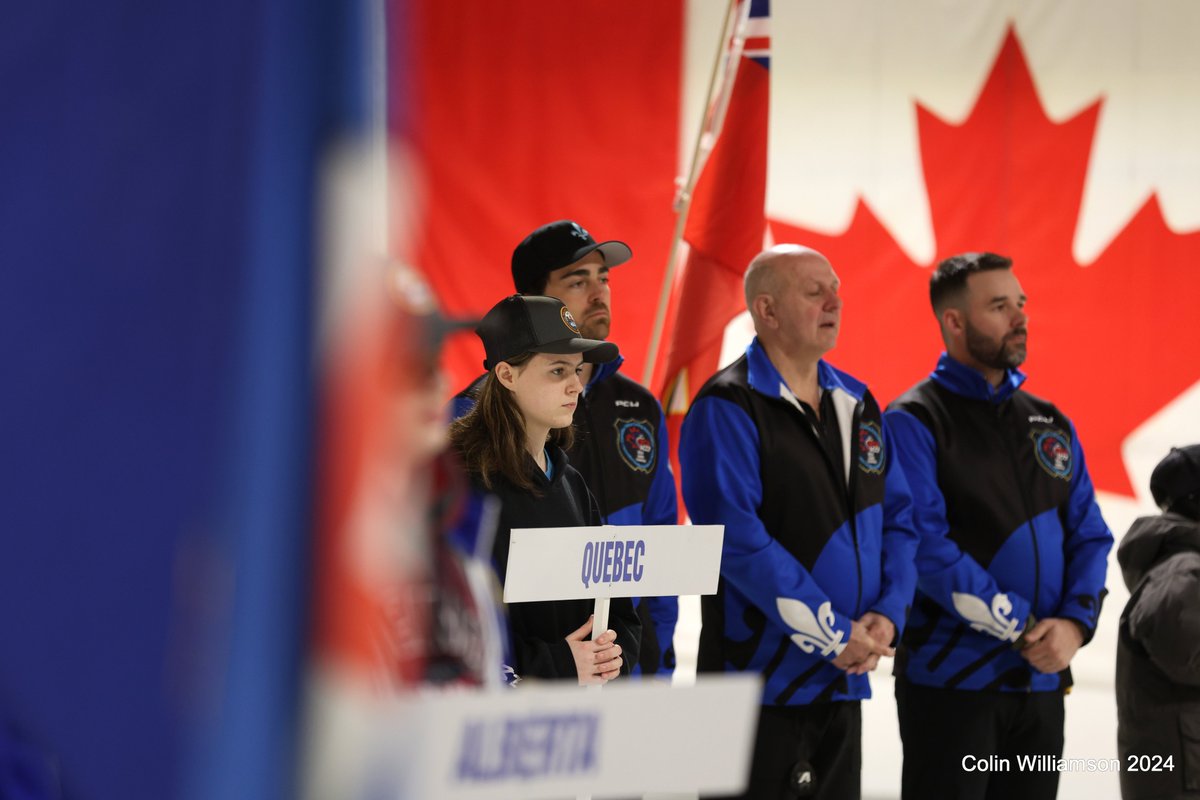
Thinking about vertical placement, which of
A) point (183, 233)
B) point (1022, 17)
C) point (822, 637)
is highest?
point (1022, 17)

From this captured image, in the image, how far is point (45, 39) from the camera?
31cm

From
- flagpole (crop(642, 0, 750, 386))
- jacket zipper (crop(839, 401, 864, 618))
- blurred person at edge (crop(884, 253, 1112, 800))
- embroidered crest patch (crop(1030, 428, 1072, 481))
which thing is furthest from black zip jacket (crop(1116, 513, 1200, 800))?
flagpole (crop(642, 0, 750, 386))

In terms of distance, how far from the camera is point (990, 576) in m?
2.83

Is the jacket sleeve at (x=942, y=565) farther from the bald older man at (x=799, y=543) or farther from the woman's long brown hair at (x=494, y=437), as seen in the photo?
the woman's long brown hair at (x=494, y=437)

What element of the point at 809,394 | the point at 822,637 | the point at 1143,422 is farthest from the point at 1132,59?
the point at 822,637

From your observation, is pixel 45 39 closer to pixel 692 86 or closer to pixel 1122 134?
pixel 692 86

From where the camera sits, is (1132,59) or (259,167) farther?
(1132,59)

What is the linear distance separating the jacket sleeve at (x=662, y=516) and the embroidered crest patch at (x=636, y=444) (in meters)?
0.03

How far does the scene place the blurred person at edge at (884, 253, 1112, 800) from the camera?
2.82 m

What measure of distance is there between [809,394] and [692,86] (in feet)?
9.40

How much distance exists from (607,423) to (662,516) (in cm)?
24

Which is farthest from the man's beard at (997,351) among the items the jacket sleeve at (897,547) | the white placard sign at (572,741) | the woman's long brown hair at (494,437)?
the white placard sign at (572,741)

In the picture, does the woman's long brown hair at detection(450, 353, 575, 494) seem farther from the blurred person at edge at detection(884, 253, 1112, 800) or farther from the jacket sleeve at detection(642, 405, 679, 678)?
the blurred person at edge at detection(884, 253, 1112, 800)

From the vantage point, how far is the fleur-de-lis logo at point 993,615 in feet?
9.07
